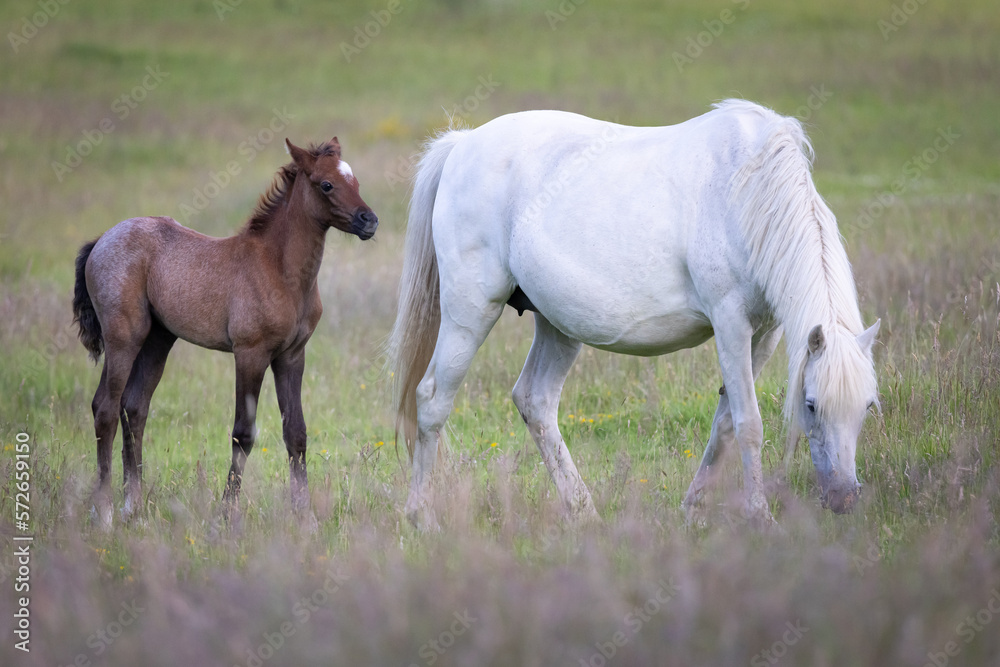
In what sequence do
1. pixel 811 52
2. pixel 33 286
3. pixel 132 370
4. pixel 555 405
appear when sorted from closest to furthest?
pixel 132 370 < pixel 555 405 < pixel 33 286 < pixel 811 52

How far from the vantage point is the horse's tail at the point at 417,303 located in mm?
5195

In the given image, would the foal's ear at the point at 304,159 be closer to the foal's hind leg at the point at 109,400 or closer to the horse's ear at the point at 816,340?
the foal's hind leg at the point at 109,400

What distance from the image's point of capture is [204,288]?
14.3ft

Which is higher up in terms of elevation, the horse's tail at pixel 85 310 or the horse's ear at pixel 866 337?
the horse's ear at pixel 866 337

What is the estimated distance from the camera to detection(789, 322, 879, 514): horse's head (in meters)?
3.40

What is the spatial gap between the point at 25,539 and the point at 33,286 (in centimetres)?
699

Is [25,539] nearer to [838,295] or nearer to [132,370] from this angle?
[132,370]

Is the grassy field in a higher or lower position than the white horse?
lower

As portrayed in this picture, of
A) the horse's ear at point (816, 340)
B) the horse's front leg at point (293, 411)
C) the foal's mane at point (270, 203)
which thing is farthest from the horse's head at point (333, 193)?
the horse's ear at point (816, 340)

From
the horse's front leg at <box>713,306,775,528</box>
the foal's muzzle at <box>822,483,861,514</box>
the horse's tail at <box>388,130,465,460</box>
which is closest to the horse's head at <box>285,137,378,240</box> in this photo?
the horse's tail at <box>388,130,465,460</box>

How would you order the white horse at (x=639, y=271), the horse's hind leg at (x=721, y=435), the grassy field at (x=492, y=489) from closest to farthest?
the grassy field at (x=492, y=489), the white horse at (x=639, y=271), the horse's hind leg at (x=721, y=435)

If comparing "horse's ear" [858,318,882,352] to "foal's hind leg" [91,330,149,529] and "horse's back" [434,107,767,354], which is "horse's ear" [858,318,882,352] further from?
"foal's hind leg" [91,330,149,529]

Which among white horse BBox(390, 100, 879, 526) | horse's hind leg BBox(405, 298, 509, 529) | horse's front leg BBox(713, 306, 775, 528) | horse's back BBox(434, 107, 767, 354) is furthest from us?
horse's hind leg BBox(405, 298, 509, 529)

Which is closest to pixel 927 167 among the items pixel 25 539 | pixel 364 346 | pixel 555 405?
pixel 364 346
